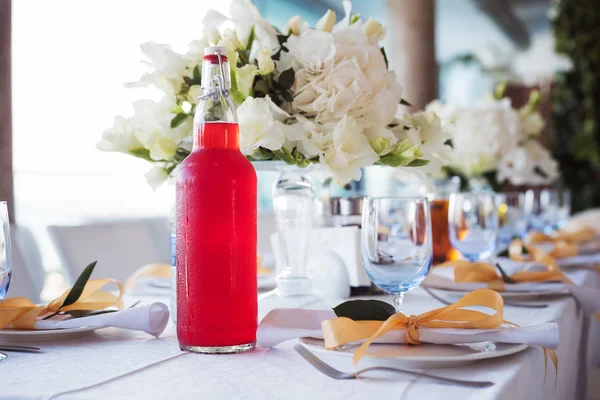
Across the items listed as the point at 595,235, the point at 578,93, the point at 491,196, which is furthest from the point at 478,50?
the point at 491,196

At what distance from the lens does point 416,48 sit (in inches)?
179

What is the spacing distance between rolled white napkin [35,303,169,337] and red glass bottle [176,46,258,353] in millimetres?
102

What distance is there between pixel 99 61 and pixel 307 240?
4.27 meters

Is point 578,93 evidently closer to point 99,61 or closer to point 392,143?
point 99,61

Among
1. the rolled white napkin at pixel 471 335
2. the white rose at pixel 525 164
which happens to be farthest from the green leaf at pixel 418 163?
the white rose at pixel 525 164

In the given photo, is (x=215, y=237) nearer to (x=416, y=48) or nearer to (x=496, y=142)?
(x=496, y=142)

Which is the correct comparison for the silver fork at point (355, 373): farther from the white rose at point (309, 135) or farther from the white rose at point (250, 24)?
the white rose at point (250, 24)

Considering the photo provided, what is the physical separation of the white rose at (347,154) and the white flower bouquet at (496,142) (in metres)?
1.20

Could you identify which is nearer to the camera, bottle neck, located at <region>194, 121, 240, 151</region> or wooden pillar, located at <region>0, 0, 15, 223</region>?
bottle neck, located at <region>194, 121, 240, 151</region>

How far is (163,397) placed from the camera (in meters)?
0.62

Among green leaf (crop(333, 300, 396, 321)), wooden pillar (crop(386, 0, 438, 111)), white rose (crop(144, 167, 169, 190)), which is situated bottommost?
green leaf (crop(333, 300, 396, 321))

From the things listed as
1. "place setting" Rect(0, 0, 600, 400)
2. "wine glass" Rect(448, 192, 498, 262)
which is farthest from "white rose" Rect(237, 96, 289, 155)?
"wine glass" Rect(448, 192, 498, 262)

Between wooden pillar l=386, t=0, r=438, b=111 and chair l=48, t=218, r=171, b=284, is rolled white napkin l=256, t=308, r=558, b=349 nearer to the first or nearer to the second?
chair l=48, t=218, r=171, b=284

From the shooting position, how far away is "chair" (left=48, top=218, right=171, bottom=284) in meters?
1.88
